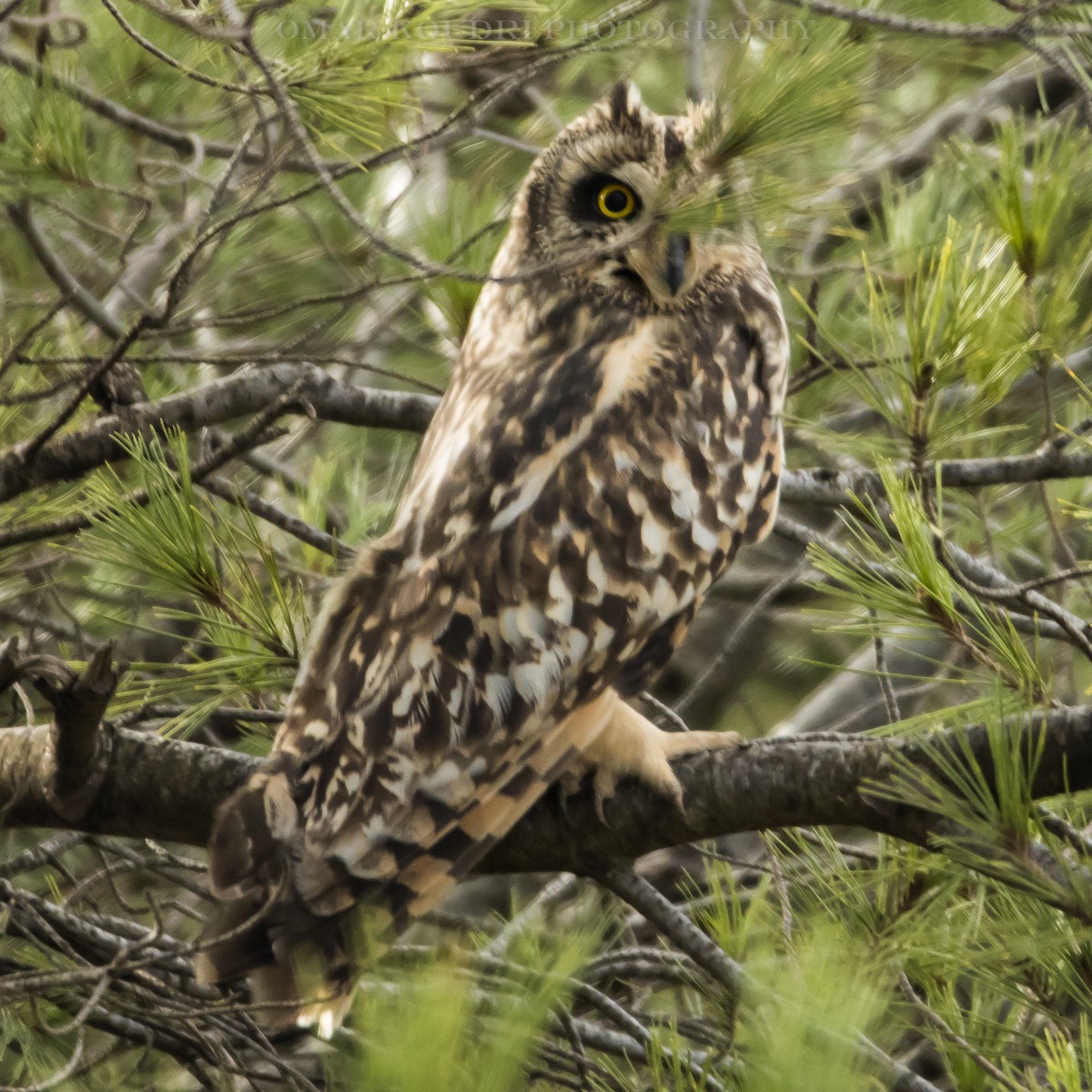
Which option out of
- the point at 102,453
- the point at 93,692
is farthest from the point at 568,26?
the point at 93,692

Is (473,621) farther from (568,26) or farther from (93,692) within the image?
(568,26)

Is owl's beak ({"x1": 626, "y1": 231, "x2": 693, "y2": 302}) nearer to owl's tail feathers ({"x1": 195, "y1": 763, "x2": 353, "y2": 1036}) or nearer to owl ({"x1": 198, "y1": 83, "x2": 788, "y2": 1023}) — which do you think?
owl ({"x1": 198, "y1": 83, "x2": 788, "y2": 1023})

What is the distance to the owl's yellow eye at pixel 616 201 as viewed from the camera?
7.41ft

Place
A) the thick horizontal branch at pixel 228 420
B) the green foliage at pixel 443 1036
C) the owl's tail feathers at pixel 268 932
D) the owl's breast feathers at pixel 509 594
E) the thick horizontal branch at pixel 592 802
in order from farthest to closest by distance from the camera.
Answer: the thick horizontal branch at pixel 228 420, the owl's breast feathers at pixel 509 594, the owl's tail feathers at pixel 268 932, the thick horizontal branch at pixel 592 802, the green foliage at pixel 443 1036

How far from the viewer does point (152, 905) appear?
1.62 metres

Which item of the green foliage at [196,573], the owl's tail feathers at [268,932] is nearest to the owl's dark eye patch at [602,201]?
the green foliage at [196,573]

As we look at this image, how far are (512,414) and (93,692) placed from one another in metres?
0.79

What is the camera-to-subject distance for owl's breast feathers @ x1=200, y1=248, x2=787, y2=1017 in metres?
1.87

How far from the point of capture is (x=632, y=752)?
2.01m

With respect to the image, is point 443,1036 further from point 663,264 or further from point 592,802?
point 663,264

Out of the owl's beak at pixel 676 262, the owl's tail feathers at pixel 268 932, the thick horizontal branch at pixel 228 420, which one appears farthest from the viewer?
the owl's beak at pixel 676 262

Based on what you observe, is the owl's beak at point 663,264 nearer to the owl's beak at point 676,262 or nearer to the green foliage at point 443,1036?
the owl's beak at point 676,262

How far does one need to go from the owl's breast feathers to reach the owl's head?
0.17 ft

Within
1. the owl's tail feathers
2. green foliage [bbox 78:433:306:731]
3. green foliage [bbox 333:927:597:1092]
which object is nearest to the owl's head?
green foliage [bbox 78:433:306:731]
